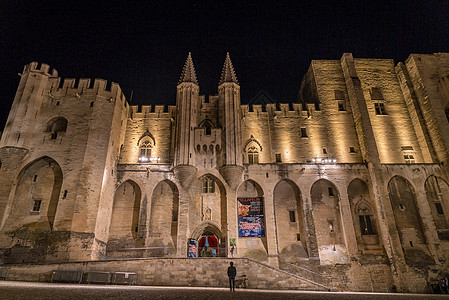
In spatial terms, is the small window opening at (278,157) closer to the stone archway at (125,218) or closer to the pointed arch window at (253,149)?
the pointed arch window at (253,149)

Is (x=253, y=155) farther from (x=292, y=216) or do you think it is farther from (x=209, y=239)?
(x=209, y=239)

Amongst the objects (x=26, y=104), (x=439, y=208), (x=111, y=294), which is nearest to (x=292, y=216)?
(x=439, y=208)

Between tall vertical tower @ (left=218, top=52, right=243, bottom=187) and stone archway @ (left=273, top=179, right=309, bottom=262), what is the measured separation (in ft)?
13.8

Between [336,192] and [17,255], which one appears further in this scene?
[336,192]

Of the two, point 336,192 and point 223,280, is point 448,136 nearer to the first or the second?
point 336,192

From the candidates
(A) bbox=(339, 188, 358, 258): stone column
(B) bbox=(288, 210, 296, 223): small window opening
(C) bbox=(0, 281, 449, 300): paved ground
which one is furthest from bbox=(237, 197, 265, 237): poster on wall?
(C) bbox=(0, 281, 449, 300): paved ground

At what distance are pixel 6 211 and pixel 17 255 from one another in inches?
135

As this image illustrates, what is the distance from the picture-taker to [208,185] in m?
24.7

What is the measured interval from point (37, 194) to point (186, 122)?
12.8m

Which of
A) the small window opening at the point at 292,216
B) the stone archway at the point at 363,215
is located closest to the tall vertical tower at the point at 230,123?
the small window opening at the point at 292,216

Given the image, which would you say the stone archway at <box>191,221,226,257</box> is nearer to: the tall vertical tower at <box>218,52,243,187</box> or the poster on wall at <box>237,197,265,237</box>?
the poster on wall at <box>237,197,265,237</box>

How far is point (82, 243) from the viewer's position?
1902cm

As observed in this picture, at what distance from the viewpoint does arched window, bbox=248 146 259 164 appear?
26455 millimetres

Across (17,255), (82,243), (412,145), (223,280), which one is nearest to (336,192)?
(412,145)
